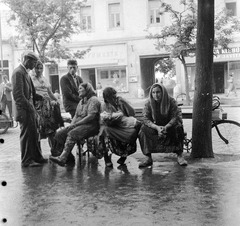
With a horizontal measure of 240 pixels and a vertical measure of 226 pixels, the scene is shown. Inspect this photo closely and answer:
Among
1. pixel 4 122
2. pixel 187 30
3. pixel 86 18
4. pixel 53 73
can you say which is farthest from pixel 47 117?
pixel 53 73

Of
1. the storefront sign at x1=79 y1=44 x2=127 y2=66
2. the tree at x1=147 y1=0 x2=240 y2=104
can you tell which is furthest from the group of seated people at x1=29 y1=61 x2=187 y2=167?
the storefront sign at x1=79 y1=44 x2=127 y2=66

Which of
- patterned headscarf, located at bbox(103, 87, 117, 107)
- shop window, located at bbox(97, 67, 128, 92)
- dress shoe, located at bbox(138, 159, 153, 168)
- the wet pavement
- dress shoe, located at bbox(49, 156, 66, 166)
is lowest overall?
the wet pavement

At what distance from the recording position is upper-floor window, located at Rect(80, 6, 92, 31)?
2011cm

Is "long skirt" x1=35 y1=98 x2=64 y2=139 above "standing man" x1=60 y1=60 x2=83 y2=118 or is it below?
below

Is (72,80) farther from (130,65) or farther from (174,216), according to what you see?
(130,65)

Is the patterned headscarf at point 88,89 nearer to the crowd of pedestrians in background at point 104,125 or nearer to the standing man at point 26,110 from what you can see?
the crowd of pedestrians in background at point 104,125

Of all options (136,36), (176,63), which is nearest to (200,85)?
(176,63)

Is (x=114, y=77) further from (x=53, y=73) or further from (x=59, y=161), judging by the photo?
(x=59, y=161)

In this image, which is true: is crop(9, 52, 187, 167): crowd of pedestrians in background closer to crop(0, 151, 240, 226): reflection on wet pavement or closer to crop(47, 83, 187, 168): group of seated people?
crop(47, 83, 187, 168): group of seated people

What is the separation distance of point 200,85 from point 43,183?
2.90 m

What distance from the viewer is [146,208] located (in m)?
4.17

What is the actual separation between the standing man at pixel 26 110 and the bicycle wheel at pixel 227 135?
124 inches

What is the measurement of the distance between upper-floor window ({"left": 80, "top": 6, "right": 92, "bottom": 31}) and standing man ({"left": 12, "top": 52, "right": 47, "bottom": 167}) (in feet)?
44.3

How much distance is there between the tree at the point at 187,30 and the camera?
18.5m
